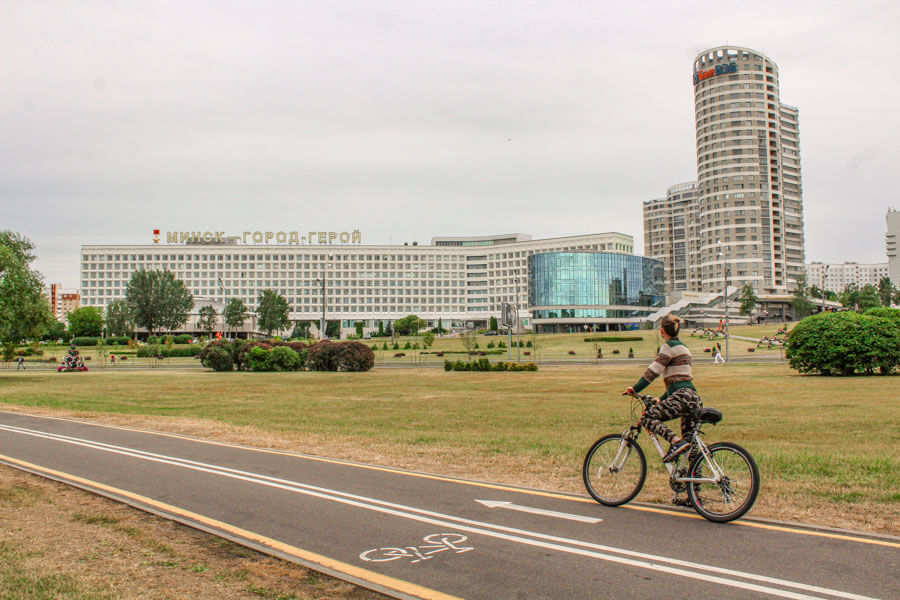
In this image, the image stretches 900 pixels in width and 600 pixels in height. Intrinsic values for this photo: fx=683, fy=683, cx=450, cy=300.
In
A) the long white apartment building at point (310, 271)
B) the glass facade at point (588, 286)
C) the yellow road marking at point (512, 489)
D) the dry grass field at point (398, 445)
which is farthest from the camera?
the long white apartment building at point (310, 271)

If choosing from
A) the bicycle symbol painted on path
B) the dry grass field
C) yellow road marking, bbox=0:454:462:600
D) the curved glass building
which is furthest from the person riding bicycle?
the curved glass building

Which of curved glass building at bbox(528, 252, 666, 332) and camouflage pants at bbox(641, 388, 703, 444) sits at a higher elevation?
curved glass building at bbox(528, 252, 666, 332)

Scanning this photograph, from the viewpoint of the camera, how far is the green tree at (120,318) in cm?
13212

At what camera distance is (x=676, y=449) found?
8.07 m

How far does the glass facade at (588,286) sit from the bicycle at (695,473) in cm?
15486

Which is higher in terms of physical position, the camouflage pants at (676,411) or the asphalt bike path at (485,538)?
the camouflage pants at (676,411)

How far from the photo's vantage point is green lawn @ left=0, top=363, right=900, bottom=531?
9.61 m

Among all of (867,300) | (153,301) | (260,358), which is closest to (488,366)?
(260,358)

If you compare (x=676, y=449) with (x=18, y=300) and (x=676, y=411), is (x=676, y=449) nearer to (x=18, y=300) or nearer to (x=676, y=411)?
(x=676, y=411)

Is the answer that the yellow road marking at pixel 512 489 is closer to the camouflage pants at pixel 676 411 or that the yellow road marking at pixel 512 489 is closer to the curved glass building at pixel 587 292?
the camouflage pants at pixel 676 411

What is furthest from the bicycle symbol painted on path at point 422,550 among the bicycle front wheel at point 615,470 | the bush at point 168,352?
the bush at point 168,352

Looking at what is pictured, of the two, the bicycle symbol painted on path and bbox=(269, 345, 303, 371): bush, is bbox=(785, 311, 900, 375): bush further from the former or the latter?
bbox=(269, 345, 303, 371): bush

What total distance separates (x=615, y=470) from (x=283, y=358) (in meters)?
40.9

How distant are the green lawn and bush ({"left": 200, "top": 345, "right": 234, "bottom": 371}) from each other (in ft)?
43.3
